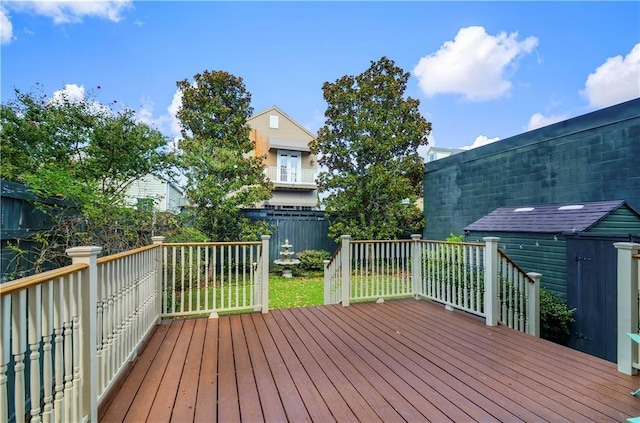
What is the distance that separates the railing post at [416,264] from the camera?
5.08m

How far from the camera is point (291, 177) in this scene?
1562 cm

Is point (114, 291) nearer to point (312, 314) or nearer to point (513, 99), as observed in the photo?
point (312, 314)

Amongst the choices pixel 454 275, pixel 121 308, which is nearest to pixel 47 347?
pixel 121 308

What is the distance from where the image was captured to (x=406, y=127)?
944cm

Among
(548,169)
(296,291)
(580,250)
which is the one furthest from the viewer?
(296,291)

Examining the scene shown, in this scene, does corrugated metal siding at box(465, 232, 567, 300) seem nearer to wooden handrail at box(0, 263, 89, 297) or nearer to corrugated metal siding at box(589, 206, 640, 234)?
corrugated metal siding at box(589, 206, 640, 234)

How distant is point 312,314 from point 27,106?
6991 millimetres

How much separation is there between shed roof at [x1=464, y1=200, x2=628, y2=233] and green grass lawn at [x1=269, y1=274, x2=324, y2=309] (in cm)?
375

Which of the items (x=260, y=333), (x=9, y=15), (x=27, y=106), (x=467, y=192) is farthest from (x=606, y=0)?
(x=27, y=106)

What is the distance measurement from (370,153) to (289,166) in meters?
7.20

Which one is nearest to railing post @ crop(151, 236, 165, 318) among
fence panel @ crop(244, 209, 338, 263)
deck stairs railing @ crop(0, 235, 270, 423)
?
deck stairs railing @ crop(0, 235, 270, 423)

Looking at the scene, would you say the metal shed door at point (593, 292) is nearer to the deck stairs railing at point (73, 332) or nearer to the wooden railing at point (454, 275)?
the wooden railing at point (454, 275)

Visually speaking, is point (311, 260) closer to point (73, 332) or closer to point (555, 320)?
point (555, 320)

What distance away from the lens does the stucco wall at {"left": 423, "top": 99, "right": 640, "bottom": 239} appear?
16.9 feet
